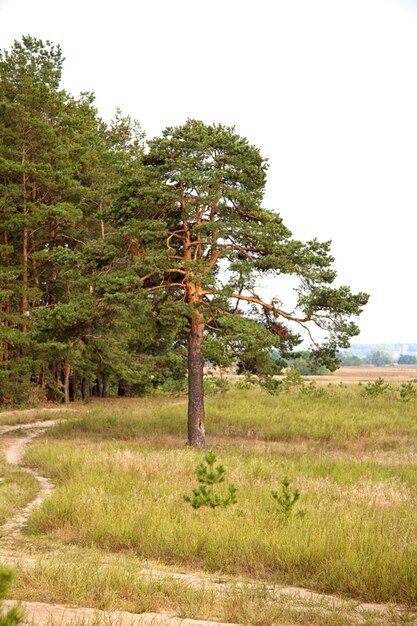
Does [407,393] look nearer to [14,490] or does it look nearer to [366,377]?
[14,490]

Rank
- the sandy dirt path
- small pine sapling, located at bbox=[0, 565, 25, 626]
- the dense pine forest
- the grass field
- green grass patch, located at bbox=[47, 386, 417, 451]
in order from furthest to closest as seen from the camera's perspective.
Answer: green grass patch, located at bbox=[47, 386, 417, 451]
the dense pine forest
the grass field
the sandy dirt path
small pine sapling, located at bbox=[0, 565, 25, 626]

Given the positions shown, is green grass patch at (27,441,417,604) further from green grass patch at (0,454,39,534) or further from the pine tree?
the pine tree

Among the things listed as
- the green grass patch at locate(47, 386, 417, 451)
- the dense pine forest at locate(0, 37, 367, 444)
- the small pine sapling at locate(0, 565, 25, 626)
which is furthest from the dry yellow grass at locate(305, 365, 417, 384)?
the small pine sapling at locate(0, 565, 25, 626)

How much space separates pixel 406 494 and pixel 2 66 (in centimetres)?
3177

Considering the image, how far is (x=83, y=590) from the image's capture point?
24.4ft

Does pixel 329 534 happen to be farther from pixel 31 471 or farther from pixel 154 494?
pixel 31 471

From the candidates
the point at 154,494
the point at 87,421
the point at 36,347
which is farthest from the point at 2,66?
the point at 154,494

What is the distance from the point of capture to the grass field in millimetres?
7610

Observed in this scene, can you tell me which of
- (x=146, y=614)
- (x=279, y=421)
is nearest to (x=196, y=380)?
(x=279, y=421)

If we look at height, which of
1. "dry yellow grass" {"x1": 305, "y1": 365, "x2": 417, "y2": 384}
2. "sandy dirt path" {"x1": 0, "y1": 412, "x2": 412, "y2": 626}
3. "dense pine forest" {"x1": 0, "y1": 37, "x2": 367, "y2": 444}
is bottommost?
"sandy dirt path" {"x1": 0, "y1": 412, "x2": 412, "y2": 626}

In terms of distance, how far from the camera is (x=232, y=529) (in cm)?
1012

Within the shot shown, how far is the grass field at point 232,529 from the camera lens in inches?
300

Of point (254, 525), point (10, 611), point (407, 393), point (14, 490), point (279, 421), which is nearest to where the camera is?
point (10, 611)

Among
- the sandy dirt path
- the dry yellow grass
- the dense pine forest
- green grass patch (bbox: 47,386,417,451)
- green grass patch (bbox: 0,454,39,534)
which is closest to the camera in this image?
the sandy dirt path
